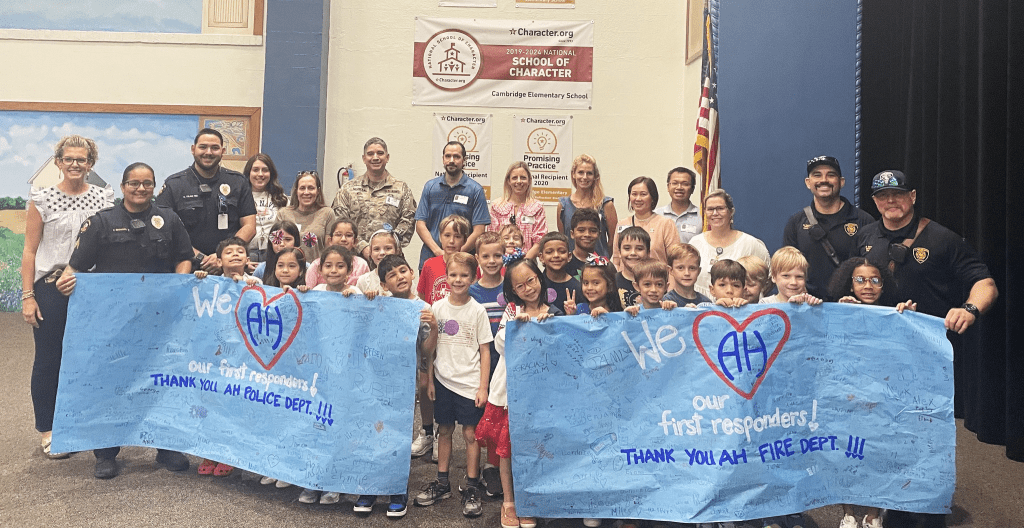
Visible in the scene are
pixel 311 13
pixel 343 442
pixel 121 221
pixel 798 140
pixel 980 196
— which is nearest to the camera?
pixel 343 442

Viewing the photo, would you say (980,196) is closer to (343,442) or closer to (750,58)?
(750,58)

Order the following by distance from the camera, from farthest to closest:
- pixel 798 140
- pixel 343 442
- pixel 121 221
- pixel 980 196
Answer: pixel 798 140, pixel 980 196, pixel 121 221, pixel 343 442

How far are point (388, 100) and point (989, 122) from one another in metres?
5.69

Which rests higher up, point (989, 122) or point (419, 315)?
point (989, 122)

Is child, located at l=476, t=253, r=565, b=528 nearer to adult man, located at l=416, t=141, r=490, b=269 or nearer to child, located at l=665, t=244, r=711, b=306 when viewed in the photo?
child, located at l=665, t=244, r=711, b=306

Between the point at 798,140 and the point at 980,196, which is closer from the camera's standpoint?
the point at 980,196

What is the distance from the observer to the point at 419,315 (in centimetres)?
307

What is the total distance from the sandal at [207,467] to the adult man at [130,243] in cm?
10

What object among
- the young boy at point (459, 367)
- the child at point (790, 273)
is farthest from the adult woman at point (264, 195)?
the child at point (790, 273)

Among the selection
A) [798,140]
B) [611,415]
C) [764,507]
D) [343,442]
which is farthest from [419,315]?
[798,140]

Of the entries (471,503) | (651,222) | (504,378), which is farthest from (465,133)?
(471,503)

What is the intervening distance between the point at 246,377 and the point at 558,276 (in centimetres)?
149

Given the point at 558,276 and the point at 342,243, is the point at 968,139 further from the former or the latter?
the point at 342,243

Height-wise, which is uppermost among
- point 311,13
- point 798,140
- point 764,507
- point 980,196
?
point 311,13
